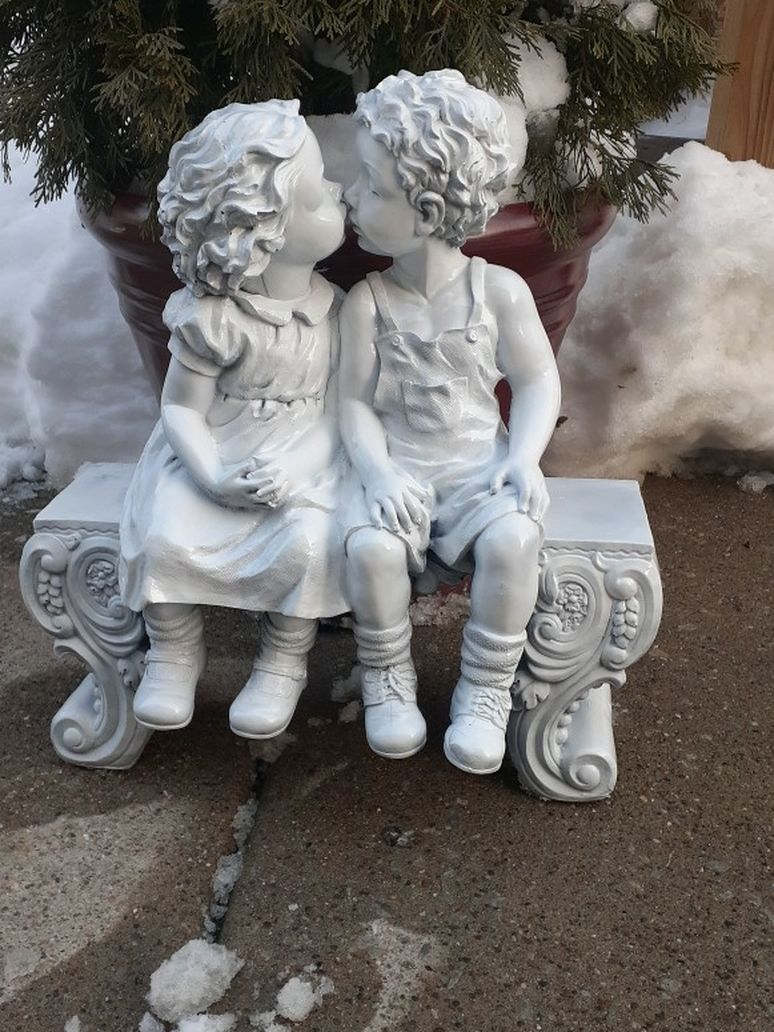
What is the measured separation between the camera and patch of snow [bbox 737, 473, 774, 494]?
3633mm

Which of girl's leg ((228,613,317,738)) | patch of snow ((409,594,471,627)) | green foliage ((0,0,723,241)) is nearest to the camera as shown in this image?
girl's leg ((228,613,317,738))

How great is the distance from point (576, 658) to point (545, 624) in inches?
4.0

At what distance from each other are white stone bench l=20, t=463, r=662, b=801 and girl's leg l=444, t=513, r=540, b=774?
138 millimetres

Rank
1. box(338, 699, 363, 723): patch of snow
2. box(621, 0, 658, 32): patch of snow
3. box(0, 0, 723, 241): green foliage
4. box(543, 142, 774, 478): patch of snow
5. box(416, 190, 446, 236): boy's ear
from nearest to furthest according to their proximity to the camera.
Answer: box(416, 190, 446, 236): boy's ear → box(0, 0, 723, 241): green foliage → box(621, 0, 658, 32): patch of snow → box(338, 699, 363, 723): patch of snow → box(543, 142, 774, 478): patch of snow

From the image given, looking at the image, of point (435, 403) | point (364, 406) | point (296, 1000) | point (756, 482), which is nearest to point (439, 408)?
point (435, 403)

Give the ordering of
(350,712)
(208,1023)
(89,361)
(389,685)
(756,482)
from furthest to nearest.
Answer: (756,482) < (89,361) < (350,712) < (389,685) < (208,1023)

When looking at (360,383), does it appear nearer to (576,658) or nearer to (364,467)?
(364,467)

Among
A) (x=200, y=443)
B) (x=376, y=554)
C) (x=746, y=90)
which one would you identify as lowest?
(x=376, y=554)

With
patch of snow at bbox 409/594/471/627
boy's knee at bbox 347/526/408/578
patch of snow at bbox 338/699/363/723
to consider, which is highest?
boy's knee at bbox 347/526/408/578

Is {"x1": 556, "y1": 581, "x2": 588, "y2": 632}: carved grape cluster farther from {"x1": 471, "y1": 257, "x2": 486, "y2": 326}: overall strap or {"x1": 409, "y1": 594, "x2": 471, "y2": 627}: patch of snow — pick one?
{"x1": 409, "y1": 594, "x2": 471, "y2": 627}: patch of snow

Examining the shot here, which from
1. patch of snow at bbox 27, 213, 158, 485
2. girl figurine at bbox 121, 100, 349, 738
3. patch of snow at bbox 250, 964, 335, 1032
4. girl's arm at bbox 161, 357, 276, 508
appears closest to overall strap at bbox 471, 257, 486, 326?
girl figurine at bbox 121, 100, 349, 738

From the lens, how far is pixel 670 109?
259cm

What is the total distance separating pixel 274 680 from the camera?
2098mm

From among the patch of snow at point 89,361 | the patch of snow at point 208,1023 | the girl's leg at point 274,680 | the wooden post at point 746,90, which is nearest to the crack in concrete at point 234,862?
the patch of snow at point 208,1023
